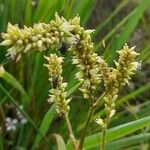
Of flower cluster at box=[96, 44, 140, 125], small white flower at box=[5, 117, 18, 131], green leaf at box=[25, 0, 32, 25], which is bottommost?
flower cluster at box=[96, 44, 140, 125]

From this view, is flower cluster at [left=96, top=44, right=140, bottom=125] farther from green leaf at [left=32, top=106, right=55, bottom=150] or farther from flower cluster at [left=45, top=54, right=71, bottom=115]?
green leaf at [left=32, top=106, right=55, bottom=150]

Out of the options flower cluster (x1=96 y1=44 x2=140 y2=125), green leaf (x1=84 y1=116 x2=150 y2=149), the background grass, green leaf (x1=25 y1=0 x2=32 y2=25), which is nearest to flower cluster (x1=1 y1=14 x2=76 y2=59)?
flower cluster (x1=96 y1=44 x2=140 y2=125)

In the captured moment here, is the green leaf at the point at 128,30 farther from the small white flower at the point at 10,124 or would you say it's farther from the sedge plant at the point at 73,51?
the sedge plant at the point at 73,51

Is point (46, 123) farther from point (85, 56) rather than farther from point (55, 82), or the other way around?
point (85, 56)

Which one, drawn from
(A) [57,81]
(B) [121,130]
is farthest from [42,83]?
(A) [57,81]

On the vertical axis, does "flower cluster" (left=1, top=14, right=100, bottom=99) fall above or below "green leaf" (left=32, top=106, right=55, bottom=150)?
below

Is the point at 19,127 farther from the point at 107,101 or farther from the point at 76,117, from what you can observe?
the point at 107,101
